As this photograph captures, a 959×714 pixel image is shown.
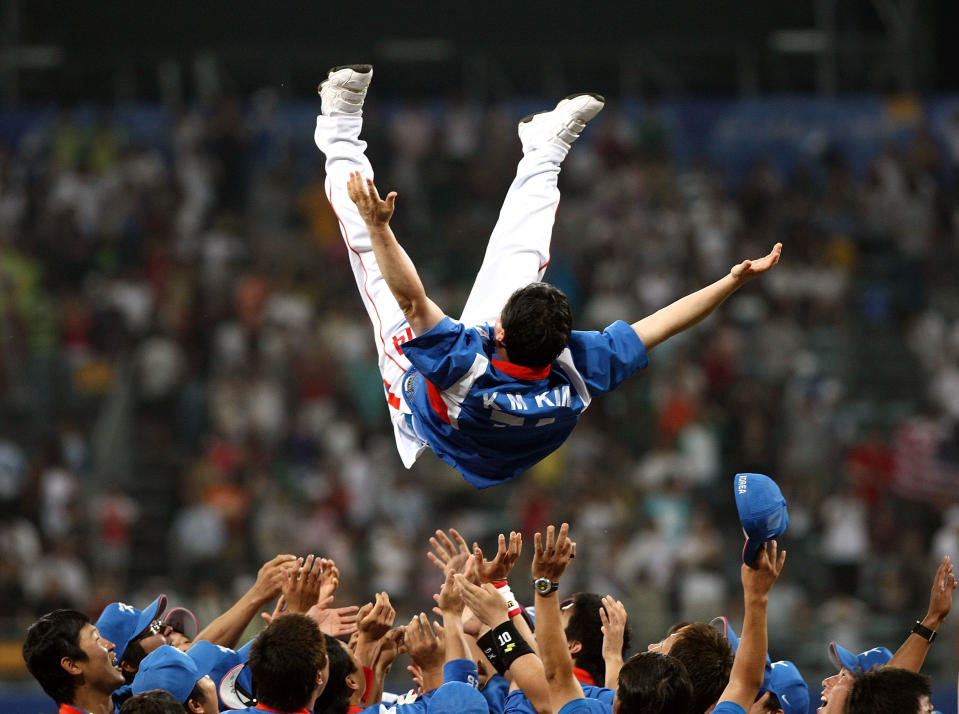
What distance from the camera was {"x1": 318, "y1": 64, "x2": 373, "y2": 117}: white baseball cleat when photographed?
6.09m

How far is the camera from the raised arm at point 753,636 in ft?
14.5

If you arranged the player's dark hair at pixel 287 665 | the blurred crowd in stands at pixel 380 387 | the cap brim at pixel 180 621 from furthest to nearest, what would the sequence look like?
1. the blurred crowd in stands at pixel 380 387
2. the cap brim at pixel 180 621
3. the player's dark hair at pixel 287 665

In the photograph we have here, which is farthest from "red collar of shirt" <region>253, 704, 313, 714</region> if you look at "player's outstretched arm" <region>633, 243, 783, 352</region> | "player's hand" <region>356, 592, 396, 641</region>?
"player's outstretched arm" <region>633, 243, 783, 352</region>

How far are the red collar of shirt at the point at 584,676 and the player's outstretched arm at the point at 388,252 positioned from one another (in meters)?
1.46

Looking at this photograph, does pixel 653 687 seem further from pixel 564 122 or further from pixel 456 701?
pixel 564 122

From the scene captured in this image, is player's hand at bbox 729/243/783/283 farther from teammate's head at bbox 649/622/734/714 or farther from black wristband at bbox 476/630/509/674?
black wristband at bbox 476/630/509/674

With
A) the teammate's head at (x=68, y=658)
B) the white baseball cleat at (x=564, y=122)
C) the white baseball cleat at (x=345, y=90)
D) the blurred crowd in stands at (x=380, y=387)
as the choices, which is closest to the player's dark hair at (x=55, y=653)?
the teammate's head at (x=68, y=658)

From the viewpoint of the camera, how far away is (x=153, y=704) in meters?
4.14

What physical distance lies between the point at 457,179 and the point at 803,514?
20.6ft

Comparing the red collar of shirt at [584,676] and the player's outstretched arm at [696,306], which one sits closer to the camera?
the red collar of shirt at [584,676]

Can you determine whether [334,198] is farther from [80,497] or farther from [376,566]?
[80,497]

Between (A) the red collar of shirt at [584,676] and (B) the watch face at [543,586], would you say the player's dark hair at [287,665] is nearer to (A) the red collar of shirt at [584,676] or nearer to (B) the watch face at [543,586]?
(B) the watch face at [543,586]

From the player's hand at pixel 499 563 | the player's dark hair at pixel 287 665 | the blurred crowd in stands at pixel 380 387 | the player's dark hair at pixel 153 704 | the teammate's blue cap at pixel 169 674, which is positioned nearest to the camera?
the player's dark hair at pixel 153 704

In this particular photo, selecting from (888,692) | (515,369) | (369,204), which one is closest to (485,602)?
(515,369)
